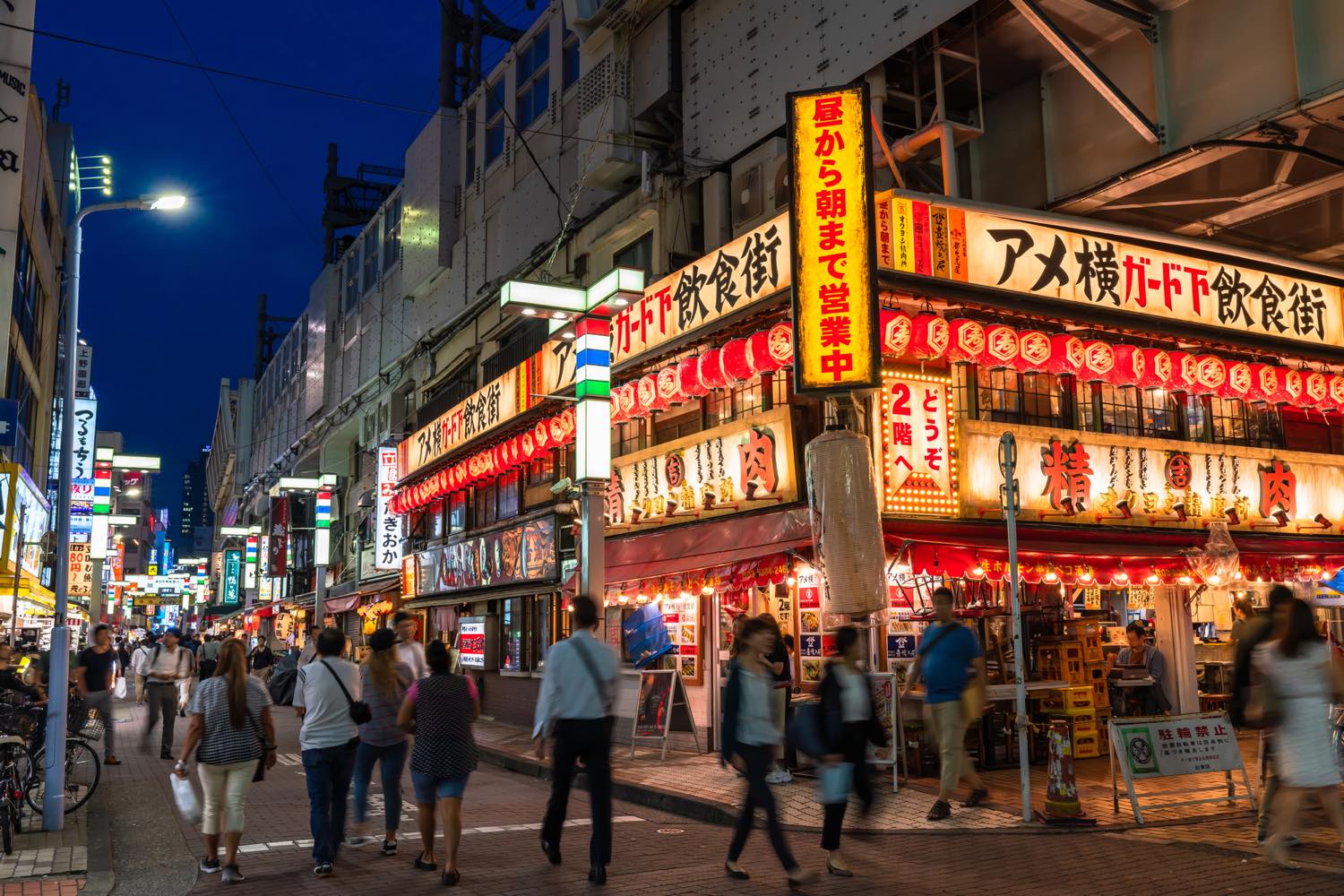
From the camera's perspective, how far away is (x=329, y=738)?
28.9 ft

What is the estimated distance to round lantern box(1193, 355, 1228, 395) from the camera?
15539 mm

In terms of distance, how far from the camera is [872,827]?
33.7 ft

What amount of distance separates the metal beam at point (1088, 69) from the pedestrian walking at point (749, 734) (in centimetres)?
970

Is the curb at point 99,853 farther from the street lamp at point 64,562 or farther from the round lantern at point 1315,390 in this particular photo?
the round lantern at point 1315,390

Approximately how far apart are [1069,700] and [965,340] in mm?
4873

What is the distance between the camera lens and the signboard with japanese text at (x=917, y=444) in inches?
538

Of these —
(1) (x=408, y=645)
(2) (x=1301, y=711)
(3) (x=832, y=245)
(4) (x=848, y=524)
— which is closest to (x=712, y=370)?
(3) (x=832, y=245)

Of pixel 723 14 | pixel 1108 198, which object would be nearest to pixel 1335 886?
pixel 1108 198

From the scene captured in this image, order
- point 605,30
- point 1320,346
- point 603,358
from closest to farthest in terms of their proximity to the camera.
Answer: point 603,358
point 1320,346
point 605,30

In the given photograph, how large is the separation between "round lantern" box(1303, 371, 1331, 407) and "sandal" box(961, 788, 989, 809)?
9.85m

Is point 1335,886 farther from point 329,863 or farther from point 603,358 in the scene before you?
point 603,358

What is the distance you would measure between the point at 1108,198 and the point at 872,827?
9925mm

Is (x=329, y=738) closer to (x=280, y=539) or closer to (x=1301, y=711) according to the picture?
Result: (x=1301, y=711)

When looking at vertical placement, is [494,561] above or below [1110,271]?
below
